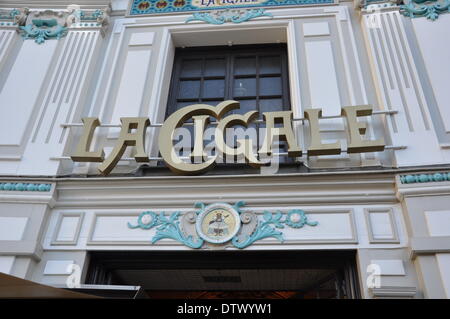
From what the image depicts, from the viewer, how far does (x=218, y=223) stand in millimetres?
4902

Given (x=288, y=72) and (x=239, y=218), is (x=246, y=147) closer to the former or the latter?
(x=239, y=218)

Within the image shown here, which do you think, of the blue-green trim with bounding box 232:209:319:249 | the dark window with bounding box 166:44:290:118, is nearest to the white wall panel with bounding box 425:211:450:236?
the blue-green trim with bounding box 232:209:319:249

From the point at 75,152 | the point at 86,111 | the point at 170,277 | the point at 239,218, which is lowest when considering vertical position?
the point at 170,277

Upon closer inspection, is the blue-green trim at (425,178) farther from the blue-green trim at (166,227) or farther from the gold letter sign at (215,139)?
the blue-green trim at (166,227)

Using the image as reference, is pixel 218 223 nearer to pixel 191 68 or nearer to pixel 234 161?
pixel 234 161

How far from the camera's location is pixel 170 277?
17.7 feet

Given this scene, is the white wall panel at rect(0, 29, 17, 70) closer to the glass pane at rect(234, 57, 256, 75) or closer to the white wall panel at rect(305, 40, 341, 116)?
the glass pane at rect(234, 57, 256, 75)

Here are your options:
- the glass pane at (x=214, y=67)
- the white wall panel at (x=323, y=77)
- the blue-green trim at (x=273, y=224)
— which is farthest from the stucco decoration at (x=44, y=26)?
the blue-green trim at (x=273, y=224)

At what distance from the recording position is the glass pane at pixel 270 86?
654cm

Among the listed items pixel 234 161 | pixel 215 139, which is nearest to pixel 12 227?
pixel 215 139

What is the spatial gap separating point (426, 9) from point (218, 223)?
4409 mm

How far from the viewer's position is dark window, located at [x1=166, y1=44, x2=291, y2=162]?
6.45 m
